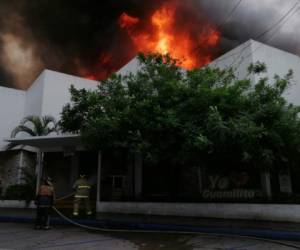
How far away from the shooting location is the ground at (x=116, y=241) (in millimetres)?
Answer: 6637

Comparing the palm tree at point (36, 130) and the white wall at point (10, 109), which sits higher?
the white wall at point (10, 109)

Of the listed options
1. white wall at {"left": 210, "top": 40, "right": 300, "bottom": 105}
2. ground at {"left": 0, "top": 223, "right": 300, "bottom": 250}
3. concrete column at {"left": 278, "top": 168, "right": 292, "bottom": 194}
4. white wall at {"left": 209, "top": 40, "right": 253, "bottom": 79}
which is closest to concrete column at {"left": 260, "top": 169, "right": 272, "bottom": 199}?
concrete column at {"left": 278, "top": 168, "right": 292, "bottom": 194}

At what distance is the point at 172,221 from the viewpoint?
9805 mm

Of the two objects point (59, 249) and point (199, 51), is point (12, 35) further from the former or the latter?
point (59, 249)

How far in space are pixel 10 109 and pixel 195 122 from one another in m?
15.5

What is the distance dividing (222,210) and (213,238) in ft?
10.8

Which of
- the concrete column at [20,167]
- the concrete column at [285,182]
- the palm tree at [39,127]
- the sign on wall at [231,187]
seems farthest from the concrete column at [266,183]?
the concrete column at [20,167]

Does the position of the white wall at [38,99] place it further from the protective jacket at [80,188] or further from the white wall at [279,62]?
the white wall at [279,62]

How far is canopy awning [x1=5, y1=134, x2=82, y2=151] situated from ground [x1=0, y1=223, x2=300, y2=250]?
16.2 ft

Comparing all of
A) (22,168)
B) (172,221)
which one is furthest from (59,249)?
(22,168)

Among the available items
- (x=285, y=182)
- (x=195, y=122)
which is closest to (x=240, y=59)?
(x=285, y=182)

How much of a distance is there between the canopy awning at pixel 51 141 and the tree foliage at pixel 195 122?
9.98ft

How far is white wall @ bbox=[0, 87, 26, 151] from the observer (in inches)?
765

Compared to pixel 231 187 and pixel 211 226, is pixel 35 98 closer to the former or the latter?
pixel 231 187
